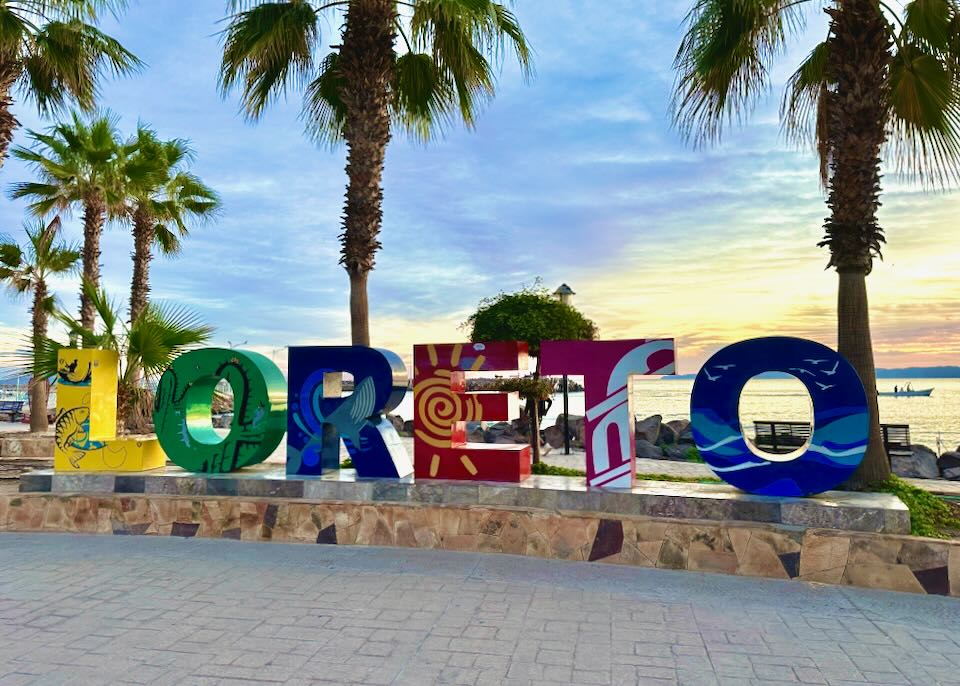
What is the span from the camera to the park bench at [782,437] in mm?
15367

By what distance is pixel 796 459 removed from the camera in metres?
6.28

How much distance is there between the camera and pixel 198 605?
5.21 meters

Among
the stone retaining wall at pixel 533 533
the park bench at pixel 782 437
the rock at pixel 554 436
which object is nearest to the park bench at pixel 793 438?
the park bench at pixel 782 437

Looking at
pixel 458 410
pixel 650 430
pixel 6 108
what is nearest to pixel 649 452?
pixel 650 430

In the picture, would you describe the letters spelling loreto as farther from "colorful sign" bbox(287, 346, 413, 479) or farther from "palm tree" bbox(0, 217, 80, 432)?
"palm tree" bbox(0, 217, 80, 432)

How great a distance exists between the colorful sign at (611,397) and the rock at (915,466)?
423 inches

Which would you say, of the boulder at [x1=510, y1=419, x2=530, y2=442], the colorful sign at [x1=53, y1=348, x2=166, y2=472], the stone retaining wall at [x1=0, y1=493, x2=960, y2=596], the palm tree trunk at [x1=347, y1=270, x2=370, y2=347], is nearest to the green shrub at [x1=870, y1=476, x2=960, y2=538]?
the stone retaining wall at [x1=0, y1=493, x2=960, y2=596]

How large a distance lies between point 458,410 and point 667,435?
13.5 metres

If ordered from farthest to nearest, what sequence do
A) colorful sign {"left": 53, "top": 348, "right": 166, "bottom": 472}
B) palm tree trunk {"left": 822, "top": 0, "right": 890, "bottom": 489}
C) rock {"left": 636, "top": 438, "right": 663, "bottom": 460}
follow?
rock {"left": 636, "top": 438, "right": 663, "bottom": 460}
colorful sign {"left": 53, "top": 348, "right": 166, "bottom": 472}
palm tree trunk {"left": 822, "top": 0, "right": 890, "bottom": 489}

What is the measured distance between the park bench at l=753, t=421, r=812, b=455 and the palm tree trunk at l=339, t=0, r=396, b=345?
10748 mm

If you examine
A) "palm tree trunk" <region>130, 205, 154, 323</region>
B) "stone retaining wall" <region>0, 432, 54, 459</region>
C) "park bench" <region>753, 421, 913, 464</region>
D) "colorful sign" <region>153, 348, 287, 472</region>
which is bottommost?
"park bench" <region>753, 421, 913, 464</region>

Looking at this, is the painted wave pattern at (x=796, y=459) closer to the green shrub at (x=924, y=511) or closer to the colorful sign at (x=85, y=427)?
the green shrub at (x=924, y=511)

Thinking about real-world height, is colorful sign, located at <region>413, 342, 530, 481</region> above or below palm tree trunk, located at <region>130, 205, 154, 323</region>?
below

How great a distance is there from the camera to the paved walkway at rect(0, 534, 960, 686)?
3.98m
